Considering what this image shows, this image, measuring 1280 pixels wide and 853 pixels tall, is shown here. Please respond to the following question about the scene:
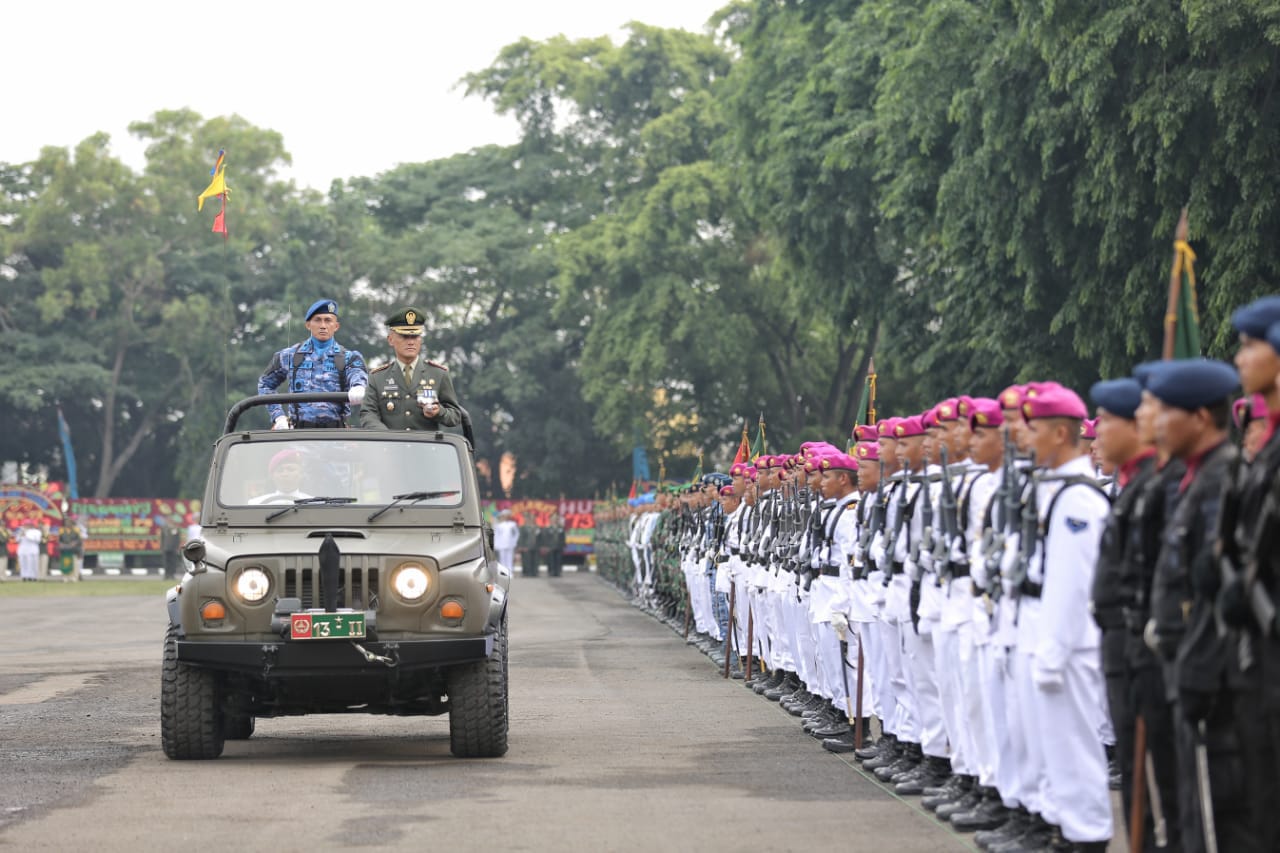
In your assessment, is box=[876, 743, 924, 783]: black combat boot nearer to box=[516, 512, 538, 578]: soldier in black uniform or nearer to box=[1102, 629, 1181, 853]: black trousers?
box=[1102, 629, 1181, 853]: black trousers

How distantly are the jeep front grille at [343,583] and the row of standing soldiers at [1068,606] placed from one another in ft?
10.1

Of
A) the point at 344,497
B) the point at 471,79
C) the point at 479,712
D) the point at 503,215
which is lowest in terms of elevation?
the point at 479,712

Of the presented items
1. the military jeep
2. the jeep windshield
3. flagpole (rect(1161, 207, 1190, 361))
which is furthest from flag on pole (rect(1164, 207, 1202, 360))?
the jeep windshield

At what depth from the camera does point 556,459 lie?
2948 inches

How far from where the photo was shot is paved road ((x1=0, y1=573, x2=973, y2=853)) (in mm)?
10383

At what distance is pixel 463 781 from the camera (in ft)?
41.6

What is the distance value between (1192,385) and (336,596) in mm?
6743

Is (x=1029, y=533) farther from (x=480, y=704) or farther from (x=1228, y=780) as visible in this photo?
(x=480, y=704)

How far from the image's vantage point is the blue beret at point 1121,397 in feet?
29.6

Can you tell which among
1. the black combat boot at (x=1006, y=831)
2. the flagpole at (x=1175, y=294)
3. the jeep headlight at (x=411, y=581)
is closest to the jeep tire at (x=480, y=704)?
the jeep headlight at (x=411, y=581)

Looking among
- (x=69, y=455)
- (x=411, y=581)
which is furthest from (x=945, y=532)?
(x=69, y=455)

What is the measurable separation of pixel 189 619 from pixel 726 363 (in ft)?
150

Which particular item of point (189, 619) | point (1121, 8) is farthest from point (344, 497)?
point (1121, 8)

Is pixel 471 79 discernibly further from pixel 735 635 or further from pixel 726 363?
pixel 735 635
